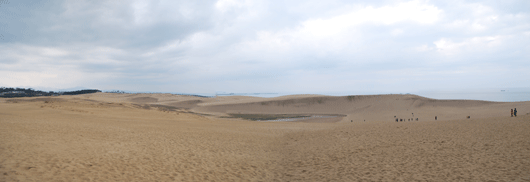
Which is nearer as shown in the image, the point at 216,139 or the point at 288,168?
the point at 288,168

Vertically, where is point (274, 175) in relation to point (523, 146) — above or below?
below

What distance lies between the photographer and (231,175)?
7551 mm

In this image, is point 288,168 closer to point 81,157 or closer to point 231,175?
point 231,175

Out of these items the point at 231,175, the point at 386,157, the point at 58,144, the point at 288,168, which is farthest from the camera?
the point at 386,157

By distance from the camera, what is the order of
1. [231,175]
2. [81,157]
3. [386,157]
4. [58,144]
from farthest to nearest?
[386,157], [58,144], [231,175], [81,157]

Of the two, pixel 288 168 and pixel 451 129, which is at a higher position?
pixel 451 129

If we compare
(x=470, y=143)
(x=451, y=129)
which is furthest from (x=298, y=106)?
(x=470, y=143)

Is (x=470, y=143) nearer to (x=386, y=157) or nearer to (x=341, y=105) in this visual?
(x=386, y=157)

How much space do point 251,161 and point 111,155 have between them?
4.57 m

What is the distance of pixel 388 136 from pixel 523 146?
5214mm

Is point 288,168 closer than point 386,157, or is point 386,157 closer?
point 288,168

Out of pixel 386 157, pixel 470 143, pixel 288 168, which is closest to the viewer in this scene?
pixel 288 168

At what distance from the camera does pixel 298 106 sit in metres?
50.4

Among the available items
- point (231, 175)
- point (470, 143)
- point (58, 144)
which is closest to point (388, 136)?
point (470, 143)
